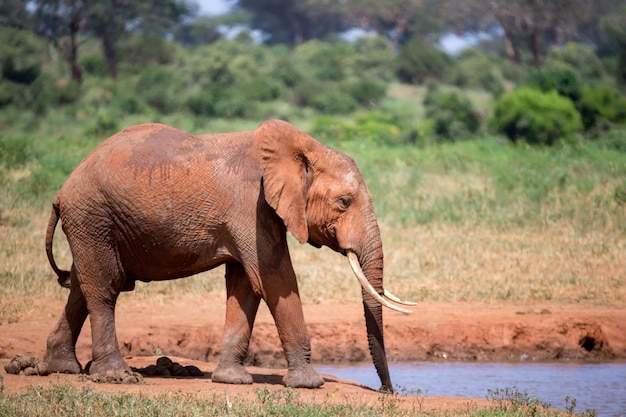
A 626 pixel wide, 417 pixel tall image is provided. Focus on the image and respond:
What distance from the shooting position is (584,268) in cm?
1117

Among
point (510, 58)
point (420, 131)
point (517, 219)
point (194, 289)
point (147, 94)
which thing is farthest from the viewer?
point (510, 58)

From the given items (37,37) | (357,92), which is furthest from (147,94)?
(37,37)

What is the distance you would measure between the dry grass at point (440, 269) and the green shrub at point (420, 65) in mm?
23535

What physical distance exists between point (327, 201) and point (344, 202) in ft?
0.35

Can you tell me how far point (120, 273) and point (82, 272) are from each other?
0.80ft

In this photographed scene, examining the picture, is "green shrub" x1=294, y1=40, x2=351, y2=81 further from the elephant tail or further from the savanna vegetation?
the elephant tail

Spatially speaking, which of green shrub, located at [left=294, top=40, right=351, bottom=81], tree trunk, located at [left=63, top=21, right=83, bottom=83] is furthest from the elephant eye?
tree trunk, located at [left=63, top=21, right=83, bottom=83]

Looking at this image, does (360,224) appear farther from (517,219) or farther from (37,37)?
(37,37)

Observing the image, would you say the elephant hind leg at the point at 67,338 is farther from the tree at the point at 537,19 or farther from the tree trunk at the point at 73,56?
the tree at the point at 537,19

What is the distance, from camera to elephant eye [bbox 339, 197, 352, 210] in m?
6.86

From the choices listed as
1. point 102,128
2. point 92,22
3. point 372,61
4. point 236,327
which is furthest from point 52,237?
point 372,61

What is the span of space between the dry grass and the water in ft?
4.92

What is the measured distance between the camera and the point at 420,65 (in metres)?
36.0

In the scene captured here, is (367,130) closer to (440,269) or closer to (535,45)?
(440,269)
